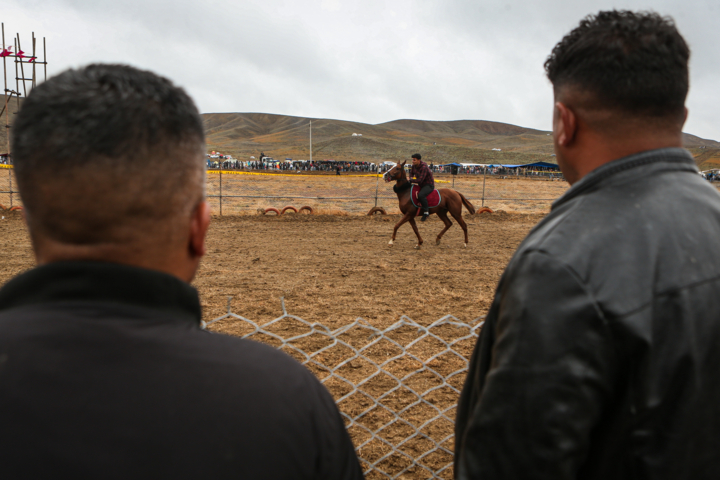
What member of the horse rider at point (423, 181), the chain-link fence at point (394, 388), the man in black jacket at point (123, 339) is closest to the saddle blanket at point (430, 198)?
the horse rider at point (423, 181)

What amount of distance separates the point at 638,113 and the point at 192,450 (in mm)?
1292

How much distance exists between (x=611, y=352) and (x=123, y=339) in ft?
3.23

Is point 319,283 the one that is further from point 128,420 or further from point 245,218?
point 245,218

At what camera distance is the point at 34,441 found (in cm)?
72

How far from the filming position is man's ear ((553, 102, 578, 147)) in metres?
1.32

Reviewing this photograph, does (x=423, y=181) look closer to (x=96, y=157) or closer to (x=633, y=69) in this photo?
(x=633, y=69)

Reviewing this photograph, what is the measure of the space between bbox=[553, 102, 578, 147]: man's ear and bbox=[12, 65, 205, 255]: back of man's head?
1.03 meters

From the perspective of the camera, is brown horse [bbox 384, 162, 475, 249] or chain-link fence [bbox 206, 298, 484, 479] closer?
chain-link fence [bbox 206, 298, 484, 479]

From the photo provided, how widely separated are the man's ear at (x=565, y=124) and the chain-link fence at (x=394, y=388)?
123cm

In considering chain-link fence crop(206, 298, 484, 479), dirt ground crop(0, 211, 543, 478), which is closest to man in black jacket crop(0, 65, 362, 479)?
chain-link fence crop(206, 298, 484, 479)

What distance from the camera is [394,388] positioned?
343 centimetres

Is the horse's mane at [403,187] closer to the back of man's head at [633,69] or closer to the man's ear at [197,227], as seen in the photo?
the back of man's head at [633,69]

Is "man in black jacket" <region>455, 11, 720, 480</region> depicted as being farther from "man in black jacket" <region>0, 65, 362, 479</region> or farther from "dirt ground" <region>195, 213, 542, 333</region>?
"dirt ground" <region>195, 213, 542, 333</region>

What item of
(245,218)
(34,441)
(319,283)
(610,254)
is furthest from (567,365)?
Result: (245,218)
